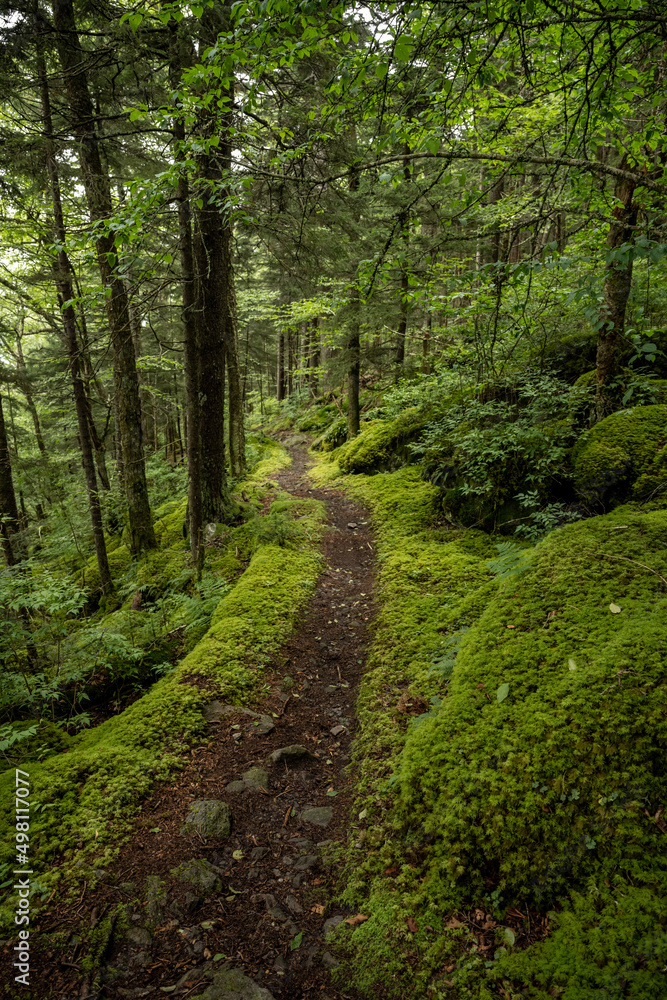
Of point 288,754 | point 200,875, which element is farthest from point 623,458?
point 200,875

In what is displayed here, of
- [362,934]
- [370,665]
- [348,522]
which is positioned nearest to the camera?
[362,934]

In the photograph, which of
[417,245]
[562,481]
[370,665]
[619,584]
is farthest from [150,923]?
[417,245]

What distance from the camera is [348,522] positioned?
998cm

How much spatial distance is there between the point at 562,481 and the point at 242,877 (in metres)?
5.71

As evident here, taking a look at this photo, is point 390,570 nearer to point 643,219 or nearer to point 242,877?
point 242,877

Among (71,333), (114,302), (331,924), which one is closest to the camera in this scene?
(331,924)

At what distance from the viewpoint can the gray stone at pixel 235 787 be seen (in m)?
4.04

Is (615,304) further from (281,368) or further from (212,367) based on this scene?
(281,368)

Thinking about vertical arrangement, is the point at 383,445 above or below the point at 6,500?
above

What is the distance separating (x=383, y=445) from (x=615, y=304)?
23.4ft

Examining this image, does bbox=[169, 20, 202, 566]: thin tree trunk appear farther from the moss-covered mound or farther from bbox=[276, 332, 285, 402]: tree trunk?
bbox=[276, 332, 285, 402]: tree trunk

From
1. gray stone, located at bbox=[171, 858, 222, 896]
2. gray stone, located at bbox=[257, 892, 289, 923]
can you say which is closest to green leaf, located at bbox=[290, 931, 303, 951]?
gray stone, located at bbox=[257, 892, 289, 923]

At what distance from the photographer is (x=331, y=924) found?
2977 mm

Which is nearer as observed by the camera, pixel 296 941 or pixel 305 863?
pixel 296 941
